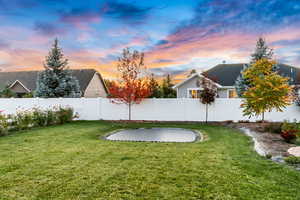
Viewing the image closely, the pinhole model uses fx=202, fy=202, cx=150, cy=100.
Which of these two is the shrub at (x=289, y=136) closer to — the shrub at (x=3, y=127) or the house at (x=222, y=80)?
the house at (x=222, y=80)

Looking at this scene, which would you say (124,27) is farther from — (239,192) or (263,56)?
(263,56)

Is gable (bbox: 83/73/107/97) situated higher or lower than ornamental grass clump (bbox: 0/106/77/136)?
higher

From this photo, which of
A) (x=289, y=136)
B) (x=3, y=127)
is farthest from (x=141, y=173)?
(x=3, y=127)

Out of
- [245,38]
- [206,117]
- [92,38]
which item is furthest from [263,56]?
[92,38]

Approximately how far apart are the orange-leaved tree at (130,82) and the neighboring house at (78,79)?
37.1 feet

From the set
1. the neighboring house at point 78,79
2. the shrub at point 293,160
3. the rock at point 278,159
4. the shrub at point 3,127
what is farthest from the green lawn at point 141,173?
the neighboring house at point 78,79

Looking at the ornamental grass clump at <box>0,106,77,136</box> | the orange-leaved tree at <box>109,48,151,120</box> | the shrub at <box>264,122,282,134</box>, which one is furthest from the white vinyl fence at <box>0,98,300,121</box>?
the shrub at <box>264,122,282,134</box>

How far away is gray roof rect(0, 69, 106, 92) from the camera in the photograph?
78.2 ft

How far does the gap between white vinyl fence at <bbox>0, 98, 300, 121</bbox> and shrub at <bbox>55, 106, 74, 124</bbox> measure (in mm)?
1075

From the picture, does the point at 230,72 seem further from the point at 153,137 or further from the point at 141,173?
the point at 141,173

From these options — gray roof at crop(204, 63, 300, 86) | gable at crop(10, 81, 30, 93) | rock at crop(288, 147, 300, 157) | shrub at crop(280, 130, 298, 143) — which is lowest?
rock at crop(288, 147, 300, 157)

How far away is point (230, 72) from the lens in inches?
810

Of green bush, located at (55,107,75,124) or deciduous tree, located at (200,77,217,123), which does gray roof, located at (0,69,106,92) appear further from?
deciduous tree, located at (200,77,217,123)

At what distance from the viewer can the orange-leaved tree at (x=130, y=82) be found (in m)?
12.3
